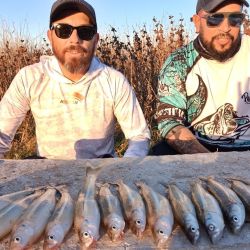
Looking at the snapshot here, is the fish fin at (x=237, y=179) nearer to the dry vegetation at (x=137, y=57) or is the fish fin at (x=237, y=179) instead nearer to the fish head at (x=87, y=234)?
the fish head at (x=87, y=234)

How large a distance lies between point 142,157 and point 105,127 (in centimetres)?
60

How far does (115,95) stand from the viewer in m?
4.61

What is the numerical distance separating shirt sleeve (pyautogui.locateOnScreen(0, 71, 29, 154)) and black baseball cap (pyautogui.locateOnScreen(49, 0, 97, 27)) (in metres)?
0.63

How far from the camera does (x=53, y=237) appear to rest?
272 cm

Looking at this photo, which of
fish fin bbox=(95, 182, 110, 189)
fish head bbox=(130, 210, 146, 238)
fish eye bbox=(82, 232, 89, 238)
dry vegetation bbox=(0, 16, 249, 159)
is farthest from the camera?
dry vegetation bbox=(0, 16, 249, 159)

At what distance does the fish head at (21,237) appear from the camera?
264cm

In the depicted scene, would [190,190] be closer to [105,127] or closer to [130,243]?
[130,243]

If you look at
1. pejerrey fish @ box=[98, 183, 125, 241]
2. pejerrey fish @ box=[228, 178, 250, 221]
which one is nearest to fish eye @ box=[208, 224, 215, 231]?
pejerrey fish @ box=[228, 178, 250, 221]

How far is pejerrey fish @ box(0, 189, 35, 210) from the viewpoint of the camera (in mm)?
3064

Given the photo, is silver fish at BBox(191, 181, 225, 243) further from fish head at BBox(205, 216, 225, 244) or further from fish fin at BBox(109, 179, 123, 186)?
fish fin at BBox(109, 179, 123, 186)

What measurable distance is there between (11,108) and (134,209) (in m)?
2.07

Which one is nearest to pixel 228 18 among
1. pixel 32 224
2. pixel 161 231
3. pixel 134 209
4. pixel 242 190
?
pixel 242 190

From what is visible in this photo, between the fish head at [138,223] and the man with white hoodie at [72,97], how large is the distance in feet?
5.11

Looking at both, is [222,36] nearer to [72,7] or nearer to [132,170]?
[72,7]
